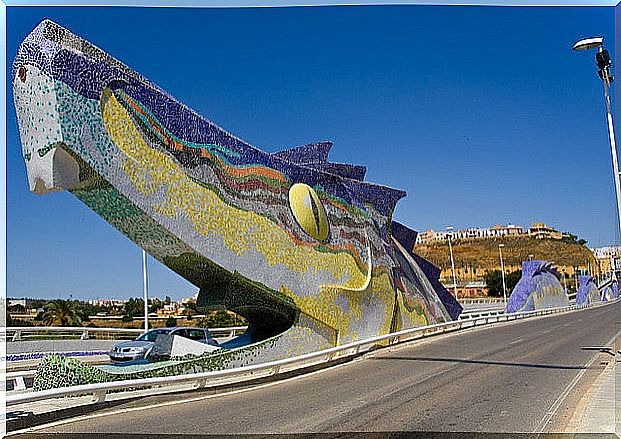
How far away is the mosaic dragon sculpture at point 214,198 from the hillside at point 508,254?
3089 centimetres

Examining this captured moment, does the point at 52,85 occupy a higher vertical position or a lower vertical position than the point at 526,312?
higher

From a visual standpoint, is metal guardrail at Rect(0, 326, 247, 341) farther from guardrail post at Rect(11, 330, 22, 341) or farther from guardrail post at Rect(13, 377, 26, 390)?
guardrail post at Rect(13, 377, 26, 390)

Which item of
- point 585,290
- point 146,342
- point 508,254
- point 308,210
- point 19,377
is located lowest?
point 585,290

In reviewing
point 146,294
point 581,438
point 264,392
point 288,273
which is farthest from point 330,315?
point 581,438

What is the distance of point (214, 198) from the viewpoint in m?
13.7

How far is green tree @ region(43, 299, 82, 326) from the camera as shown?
2978 cm

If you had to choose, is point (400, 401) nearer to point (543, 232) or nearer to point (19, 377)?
point (19, 377)

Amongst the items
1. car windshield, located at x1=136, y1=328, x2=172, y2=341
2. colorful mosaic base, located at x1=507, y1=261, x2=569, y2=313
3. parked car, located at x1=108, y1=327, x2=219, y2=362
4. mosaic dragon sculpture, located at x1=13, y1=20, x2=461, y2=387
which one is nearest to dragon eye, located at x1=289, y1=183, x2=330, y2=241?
mosaic dragon sculpture, located at x1=13, y1=20, x2=461, y2=387

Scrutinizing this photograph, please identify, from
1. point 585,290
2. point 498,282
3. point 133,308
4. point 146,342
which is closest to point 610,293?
point 498,282

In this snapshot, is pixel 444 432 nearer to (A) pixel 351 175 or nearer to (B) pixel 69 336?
(A) pixel 351 175

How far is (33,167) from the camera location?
10.9 metres

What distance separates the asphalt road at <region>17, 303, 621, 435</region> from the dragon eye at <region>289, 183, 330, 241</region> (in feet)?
10.0

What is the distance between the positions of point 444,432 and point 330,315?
7818mm

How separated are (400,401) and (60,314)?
22.3 m
